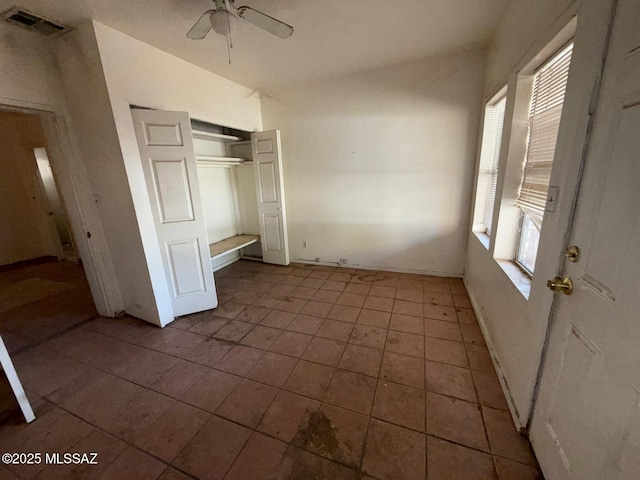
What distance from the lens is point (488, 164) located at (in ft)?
8.99

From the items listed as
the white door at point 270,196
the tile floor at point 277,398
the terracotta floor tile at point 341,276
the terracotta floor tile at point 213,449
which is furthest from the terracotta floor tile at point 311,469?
the white door at point 270,196

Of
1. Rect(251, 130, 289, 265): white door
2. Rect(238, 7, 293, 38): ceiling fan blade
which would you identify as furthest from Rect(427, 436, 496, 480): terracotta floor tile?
Rect(251, 130, 289, 265): white door

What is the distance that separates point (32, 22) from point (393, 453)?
3853mm

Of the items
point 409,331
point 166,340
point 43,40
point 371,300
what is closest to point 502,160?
point 409,331

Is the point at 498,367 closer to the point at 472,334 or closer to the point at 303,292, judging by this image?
the point at 472,334

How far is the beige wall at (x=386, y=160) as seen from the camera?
2963 mm

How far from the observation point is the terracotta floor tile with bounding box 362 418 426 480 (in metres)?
1.23

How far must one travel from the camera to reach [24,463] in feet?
4.41

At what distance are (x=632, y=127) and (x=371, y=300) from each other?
2.40 metres

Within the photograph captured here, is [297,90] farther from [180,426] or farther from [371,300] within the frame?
[180,426]

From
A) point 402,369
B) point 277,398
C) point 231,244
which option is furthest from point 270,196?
point 402,369

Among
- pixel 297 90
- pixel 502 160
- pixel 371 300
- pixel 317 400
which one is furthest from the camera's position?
pixel 297 90

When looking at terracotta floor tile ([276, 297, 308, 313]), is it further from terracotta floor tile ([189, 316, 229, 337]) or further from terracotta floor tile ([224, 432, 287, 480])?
terracotta floor tile ([224, 432, 287, 480])

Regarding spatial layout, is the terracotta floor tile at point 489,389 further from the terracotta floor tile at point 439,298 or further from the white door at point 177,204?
the white door at point 177,204
